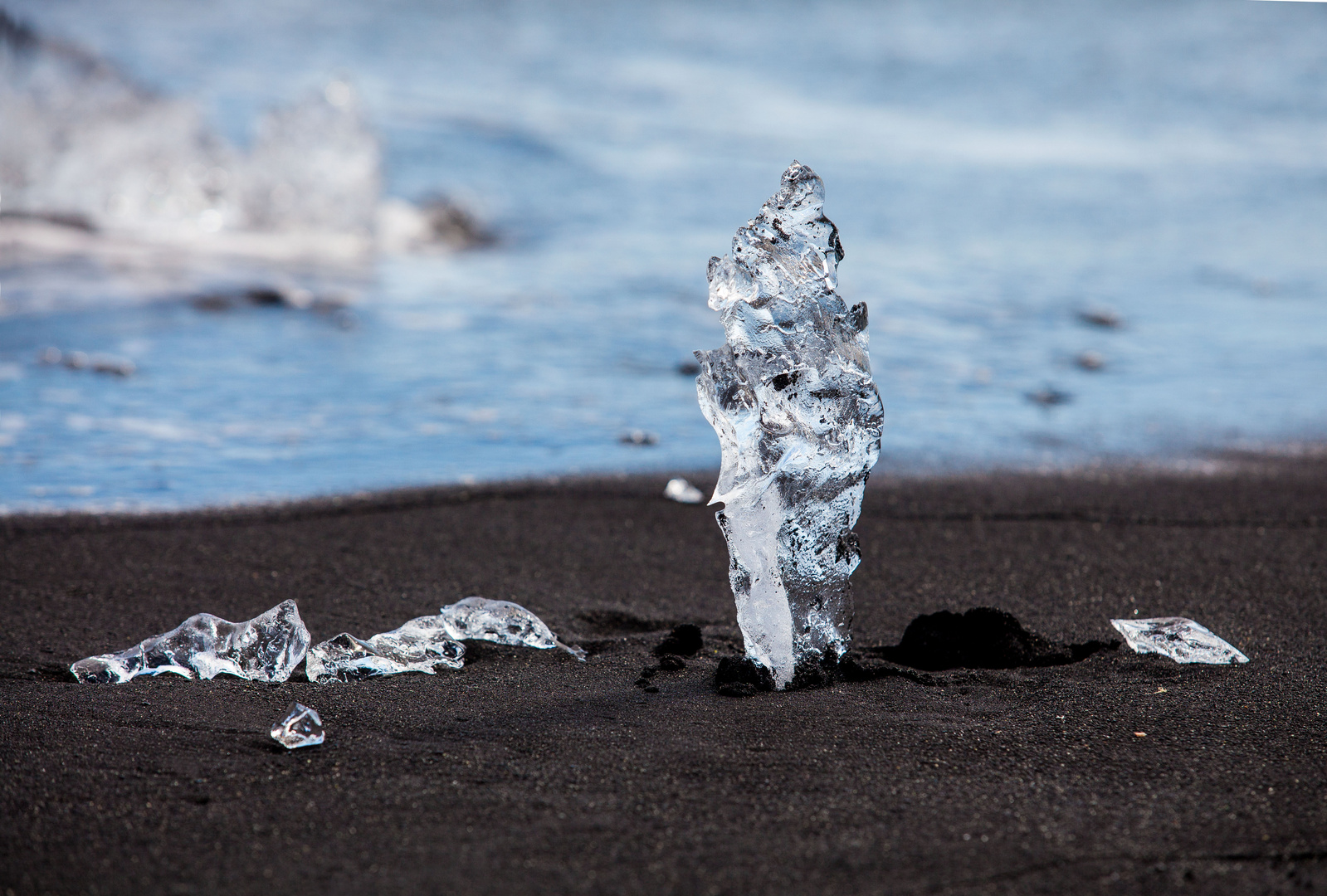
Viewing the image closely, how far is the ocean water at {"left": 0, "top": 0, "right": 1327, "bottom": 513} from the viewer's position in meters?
4.74

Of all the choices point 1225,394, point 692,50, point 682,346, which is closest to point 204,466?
point 682,346

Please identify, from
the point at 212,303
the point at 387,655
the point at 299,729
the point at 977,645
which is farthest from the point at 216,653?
the point at 212,303

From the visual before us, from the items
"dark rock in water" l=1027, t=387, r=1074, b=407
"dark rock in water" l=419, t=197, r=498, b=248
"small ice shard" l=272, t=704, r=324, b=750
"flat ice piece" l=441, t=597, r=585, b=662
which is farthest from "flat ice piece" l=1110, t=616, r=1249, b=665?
"dark rock in water" l=419, t=197, r=498, b=248

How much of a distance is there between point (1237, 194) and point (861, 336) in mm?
9776

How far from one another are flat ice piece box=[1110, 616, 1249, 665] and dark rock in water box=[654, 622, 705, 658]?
1.05 metres

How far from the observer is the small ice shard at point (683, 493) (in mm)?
→ 4086

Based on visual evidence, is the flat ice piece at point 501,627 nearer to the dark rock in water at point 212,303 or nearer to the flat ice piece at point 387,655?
the flat ice piece at point 387,655

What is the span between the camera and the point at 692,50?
61.0 ft

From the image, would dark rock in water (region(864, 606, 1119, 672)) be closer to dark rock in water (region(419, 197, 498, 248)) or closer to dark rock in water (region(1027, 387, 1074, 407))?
dark rock in water (region(1027, 387, 1074, 407))

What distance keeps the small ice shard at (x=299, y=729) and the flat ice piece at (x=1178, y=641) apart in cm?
188

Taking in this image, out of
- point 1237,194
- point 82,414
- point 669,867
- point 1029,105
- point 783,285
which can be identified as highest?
point 1029,105

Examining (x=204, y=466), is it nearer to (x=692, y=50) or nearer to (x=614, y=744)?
(x=614, y=744)

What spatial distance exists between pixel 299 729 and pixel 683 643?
959mm

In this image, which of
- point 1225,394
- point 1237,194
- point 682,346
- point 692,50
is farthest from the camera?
point 692,50
